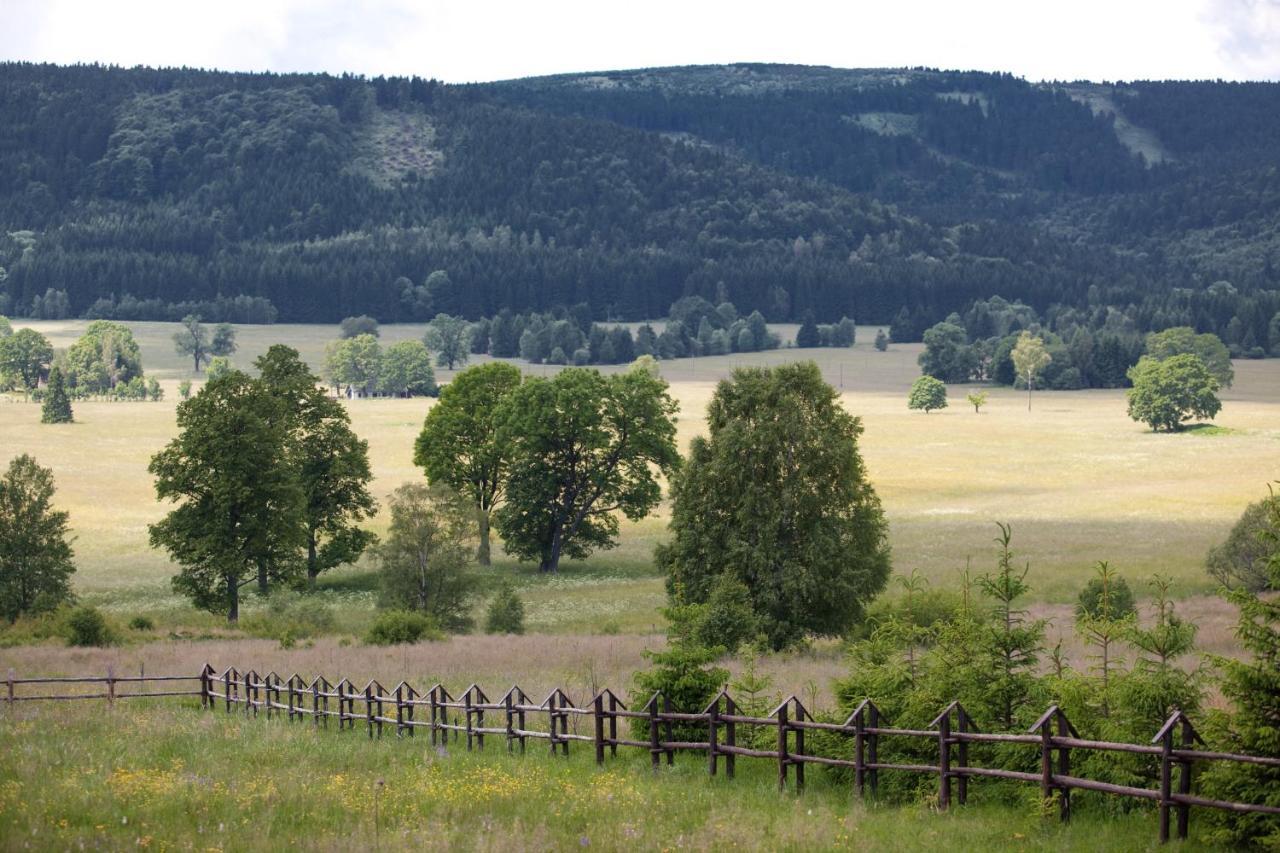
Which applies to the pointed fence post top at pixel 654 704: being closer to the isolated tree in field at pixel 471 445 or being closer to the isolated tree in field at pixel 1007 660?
the isolated tree in field at pixel 1007 660

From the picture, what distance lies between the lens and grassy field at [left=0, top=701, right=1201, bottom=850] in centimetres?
1537

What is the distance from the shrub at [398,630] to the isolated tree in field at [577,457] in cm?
2428

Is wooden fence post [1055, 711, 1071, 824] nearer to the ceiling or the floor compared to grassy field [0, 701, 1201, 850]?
nearer to the ceiling

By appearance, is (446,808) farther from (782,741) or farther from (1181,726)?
(1181,726)

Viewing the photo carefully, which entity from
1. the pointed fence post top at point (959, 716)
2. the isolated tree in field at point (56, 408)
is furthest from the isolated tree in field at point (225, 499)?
the isolated tree in field at point (56, 408)

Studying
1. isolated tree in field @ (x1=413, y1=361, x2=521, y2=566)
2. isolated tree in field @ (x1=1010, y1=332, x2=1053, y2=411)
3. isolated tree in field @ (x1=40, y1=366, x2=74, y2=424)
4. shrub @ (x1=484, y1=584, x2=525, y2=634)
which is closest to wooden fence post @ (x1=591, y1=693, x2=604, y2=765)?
shrub @ (x1=484, y1=584, x2=525, y2=634)

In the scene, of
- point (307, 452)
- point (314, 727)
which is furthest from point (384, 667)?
point (307, 452)

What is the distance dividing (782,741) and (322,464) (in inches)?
2004

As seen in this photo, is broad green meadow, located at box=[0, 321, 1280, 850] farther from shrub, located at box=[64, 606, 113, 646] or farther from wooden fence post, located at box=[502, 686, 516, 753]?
shrub, located at box=[64, 606, 113, 646]

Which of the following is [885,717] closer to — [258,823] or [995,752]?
[995,752]

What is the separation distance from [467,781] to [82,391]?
174 m

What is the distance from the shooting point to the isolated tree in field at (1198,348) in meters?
179

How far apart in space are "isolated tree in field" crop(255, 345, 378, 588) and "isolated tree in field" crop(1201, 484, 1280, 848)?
54987mm

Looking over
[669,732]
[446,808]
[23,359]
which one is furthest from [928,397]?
[446,808]
